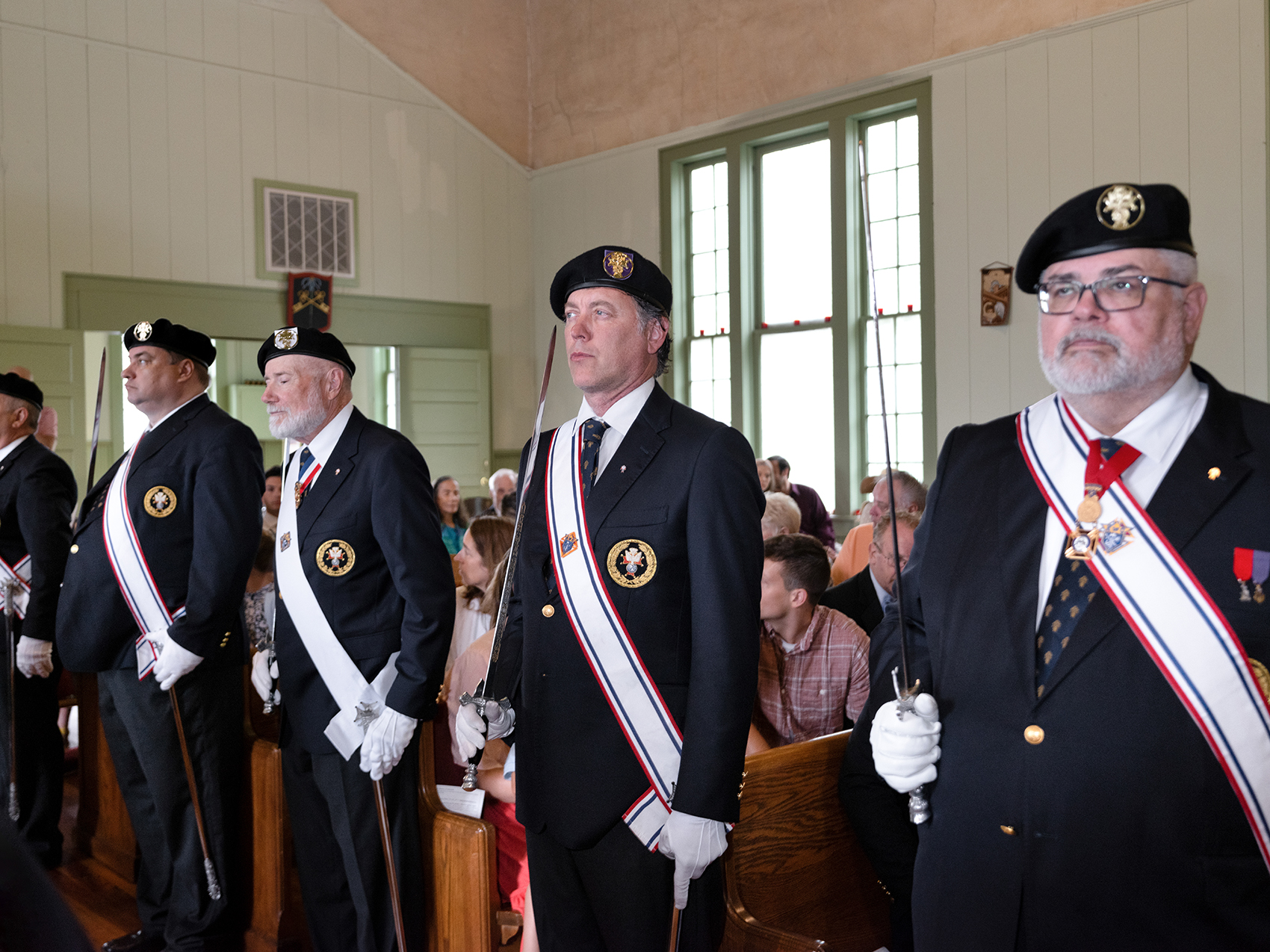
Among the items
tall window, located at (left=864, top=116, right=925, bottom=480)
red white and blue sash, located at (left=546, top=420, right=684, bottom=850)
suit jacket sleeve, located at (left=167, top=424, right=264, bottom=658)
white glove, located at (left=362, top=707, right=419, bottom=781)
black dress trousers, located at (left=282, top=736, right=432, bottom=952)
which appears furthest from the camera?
tall window, located at (left=864, top=116, right=925, bottom=480)

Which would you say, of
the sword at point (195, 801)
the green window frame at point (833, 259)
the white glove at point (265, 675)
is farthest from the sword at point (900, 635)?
the green window frame at point (833, 259)

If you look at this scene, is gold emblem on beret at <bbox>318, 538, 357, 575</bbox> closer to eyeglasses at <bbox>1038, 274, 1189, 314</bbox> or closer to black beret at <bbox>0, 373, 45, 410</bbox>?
eyeglasses at <bbox>1038, 274, 1189, 314</bbox>

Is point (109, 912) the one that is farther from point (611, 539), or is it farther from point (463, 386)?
point (463, 386)

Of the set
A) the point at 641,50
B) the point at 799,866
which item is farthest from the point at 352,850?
the point at 641,50

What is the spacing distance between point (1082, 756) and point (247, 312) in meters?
8.03

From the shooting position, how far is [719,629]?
5.38ft

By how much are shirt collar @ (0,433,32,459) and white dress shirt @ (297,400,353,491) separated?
5.44 feet

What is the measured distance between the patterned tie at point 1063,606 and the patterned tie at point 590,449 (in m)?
0.76

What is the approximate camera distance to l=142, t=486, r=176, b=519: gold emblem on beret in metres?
2.81

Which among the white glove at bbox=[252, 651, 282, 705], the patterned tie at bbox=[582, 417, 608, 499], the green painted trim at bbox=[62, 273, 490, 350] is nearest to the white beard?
the patterned tie at bbox=[582, 417, 608, 499]

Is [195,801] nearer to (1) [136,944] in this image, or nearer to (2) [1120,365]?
(1) [136,944]

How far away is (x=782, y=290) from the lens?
8.38m

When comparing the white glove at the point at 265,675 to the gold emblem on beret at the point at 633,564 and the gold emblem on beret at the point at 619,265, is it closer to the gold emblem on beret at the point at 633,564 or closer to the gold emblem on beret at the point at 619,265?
the gold emblem on beret at the point at 633,564

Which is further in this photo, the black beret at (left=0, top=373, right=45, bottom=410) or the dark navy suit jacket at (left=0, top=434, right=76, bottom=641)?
the black beret at (left=0, top=373, right=45, bottom=410)
